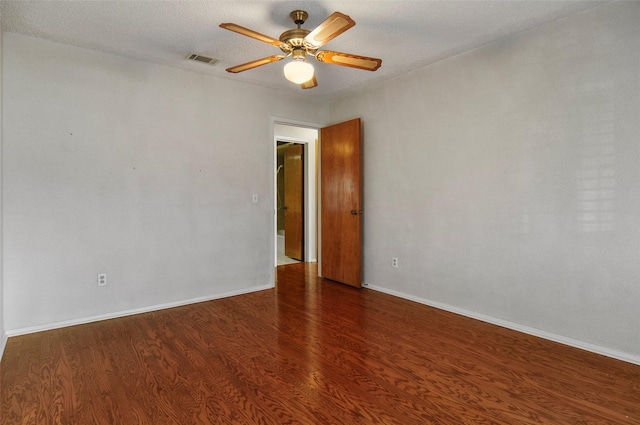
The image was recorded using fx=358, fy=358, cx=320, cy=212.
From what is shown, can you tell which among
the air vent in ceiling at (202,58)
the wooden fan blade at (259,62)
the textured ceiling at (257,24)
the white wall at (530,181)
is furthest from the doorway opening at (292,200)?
the wooden fan blade at (259,62)

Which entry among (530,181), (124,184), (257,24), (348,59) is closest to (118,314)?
(124,184)

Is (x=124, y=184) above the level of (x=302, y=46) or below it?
below

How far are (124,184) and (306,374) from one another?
8.34 ft

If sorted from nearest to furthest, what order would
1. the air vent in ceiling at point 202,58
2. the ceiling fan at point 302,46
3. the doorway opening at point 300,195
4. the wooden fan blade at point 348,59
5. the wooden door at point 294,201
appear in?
the ceiling fan at point 302,46 → the wooden fan blade at point 348,59 → the air vent in ceiling at point 202,58 → the doorway opening at point 300,195 → the wooden door at point 294,201

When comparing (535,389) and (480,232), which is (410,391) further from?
(480,232)

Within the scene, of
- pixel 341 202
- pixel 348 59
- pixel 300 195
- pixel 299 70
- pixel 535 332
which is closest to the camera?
pixel 299 70

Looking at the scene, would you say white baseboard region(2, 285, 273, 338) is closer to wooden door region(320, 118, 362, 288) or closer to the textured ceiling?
wooden door region(320, 118, 362, 288)

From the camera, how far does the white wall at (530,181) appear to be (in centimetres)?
255

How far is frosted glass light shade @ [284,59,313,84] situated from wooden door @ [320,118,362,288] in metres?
1.92

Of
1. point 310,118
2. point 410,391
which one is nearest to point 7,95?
point 310,118

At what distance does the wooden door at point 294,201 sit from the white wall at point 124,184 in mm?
1996

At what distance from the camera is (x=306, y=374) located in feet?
7.68

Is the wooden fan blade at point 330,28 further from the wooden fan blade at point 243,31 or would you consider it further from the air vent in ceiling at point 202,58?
the air vent in ceiling at point 202,58

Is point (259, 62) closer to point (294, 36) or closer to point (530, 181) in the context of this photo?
point (294, 36)
